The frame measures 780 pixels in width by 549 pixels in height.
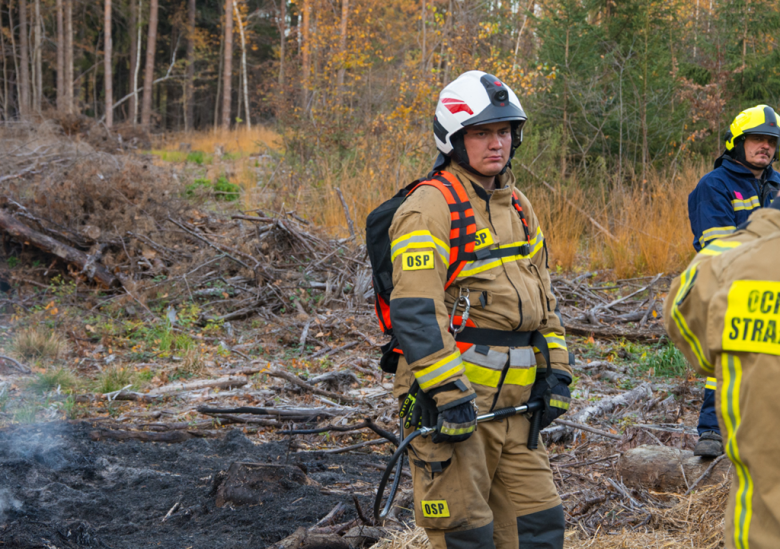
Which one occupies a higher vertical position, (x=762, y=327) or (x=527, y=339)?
(x=762, y=327)

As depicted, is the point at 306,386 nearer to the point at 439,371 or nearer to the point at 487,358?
the point at 487,358

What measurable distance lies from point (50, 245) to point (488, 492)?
829cm

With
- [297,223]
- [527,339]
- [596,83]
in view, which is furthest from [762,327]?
[596,83]

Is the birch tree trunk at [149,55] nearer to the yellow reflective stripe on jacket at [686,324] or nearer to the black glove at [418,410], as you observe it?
the black glove at [418,410]

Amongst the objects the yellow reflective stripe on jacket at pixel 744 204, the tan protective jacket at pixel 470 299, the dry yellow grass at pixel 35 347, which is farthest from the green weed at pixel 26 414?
the yellow reflective stripe on jacket at pixel 744 204

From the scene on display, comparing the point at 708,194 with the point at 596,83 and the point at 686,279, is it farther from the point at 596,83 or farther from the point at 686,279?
the point at 596,83

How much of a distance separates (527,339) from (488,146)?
32.4 inches

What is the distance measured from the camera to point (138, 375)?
6.38 meters

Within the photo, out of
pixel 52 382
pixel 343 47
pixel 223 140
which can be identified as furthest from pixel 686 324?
pixel 223 140

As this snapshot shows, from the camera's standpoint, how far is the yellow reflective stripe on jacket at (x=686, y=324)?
151 cm

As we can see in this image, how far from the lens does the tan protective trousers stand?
2.52 meters

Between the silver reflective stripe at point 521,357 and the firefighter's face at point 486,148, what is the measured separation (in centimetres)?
75

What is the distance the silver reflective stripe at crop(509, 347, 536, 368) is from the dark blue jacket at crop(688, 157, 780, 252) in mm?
2132

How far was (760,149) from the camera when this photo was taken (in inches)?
169
